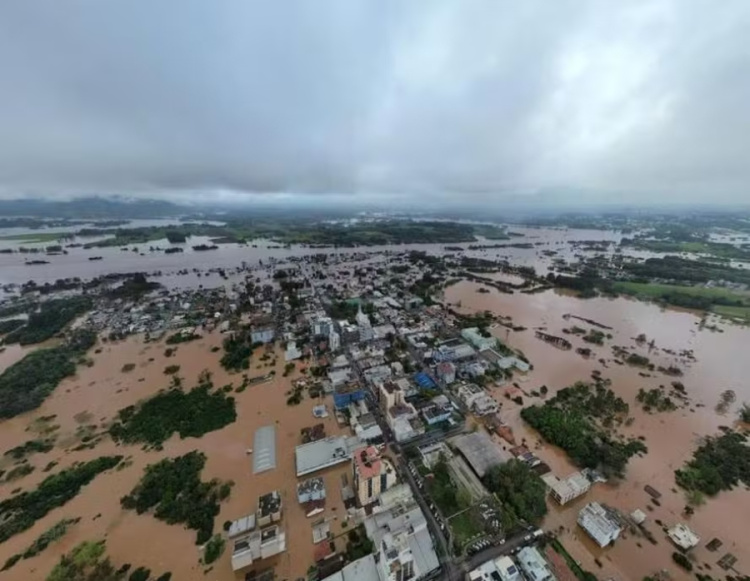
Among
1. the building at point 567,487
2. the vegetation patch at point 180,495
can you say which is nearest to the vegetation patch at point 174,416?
the vegetation patch at point 180,495

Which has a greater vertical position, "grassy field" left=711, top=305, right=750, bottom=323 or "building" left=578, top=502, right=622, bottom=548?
"building" left=578, top=502, right=622, bottom=548

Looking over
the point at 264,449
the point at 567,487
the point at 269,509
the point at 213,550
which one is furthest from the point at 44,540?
the point at 567,487

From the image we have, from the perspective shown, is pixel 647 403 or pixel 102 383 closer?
pixel 647 403

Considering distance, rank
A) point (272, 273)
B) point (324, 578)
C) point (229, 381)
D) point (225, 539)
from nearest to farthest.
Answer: point (324, 578), point (225, 539), point (229, 381), point (272, 273)

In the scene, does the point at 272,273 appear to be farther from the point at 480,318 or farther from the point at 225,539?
the point at 225,539

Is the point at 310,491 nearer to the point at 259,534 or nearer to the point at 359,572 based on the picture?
the point at 259,534

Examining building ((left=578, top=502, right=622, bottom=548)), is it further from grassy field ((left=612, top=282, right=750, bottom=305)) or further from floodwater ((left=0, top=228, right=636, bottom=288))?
floodwater ((left=0, top=228, right=636, bottom=288))

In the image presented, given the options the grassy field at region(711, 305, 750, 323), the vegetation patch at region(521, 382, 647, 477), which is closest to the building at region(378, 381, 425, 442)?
the vegetation patch at region(521, 382, 647, 477)

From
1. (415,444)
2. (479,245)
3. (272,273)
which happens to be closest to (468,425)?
(415,444)
